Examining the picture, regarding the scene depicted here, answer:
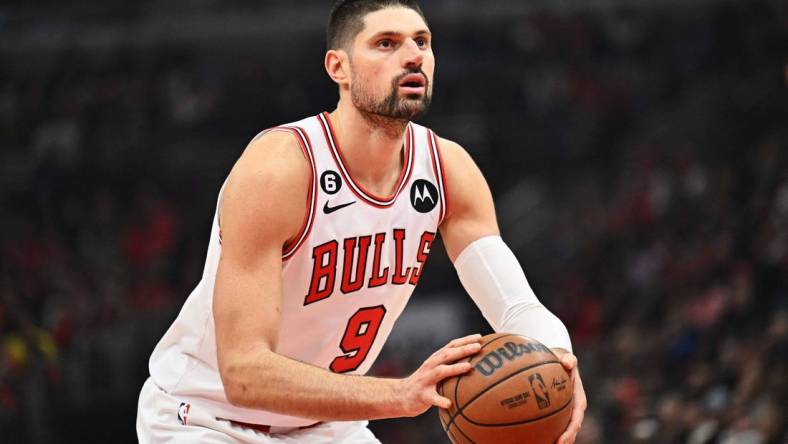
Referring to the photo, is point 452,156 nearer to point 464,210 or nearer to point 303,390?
point 464,210

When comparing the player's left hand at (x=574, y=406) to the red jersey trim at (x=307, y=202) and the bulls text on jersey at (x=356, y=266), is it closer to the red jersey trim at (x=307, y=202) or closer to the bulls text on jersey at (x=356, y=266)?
the bulls text on jersey at (x=356, y=266)

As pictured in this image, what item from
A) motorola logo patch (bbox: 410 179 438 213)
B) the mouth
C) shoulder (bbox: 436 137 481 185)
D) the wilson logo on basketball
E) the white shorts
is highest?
the mouth

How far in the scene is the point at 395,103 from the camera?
13.8 ft

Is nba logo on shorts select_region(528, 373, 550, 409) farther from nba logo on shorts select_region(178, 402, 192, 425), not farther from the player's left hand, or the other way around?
nba logo on shorts select_region(178, 402, 192, 425)

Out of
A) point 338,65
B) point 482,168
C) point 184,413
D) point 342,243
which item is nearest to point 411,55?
point 338,65

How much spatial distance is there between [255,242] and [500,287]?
1117 mm

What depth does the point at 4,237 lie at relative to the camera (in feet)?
48.2

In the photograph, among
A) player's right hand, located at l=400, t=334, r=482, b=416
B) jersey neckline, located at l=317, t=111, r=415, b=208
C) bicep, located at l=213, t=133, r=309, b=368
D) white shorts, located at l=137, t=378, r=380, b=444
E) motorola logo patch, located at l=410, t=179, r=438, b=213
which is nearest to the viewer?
player's right hand, located at l=400, t=334, r=482, b=416

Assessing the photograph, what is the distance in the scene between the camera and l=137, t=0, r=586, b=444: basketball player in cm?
398

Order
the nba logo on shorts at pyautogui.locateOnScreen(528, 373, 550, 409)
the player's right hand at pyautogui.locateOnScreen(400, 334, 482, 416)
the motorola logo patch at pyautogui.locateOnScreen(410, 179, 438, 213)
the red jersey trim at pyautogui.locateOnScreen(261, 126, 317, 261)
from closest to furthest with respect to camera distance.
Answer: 1. the player's right hand at pyautogui.locateOnScreen(400, 334, 482, 416)
2. the nba logo on shorts at pyautogui.locateOnScreen(528, 373, 550, 409)
3. the red jersey trim at pyautogui.locateOnScreen(261, 126, 317, 261)
4. the motorola logo patch at pyautogui.locateOnScreen(410, 179, 438, 213)

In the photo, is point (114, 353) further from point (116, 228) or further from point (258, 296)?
point (258, 296)

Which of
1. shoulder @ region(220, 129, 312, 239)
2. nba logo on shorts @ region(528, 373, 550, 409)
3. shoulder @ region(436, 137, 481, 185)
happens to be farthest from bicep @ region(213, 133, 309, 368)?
nba logo on shorts @ region(528, 373, 550, 409)

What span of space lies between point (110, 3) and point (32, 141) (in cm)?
247

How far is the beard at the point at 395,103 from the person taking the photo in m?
4.21
